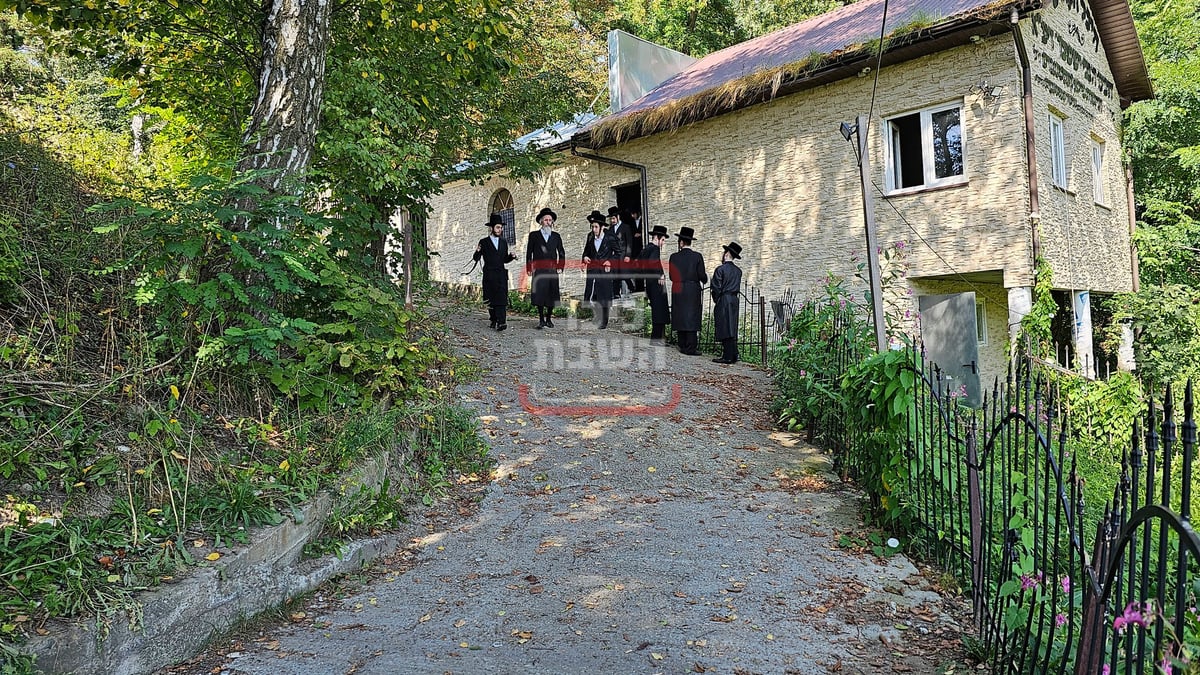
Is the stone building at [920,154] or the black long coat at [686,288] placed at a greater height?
the stone building at [920,154]

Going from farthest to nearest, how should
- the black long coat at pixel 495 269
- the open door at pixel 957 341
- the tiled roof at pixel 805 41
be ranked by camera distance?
the tiled roof at pixel 805 41, the black long coat at pixel 495 269, the open door at pixel 957 341

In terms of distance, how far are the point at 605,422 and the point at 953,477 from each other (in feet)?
11.8

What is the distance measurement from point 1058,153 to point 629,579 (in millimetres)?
11706

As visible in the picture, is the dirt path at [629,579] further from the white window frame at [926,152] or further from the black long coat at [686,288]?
the white window frame at [926,152]

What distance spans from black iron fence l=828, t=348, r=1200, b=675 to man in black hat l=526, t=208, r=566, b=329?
22.2 ft

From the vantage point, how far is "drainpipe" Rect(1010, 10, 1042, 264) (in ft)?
34.8

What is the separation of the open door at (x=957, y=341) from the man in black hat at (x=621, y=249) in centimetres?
664

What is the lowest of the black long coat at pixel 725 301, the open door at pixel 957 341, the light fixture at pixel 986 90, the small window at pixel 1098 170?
the open door at pixel 957 341

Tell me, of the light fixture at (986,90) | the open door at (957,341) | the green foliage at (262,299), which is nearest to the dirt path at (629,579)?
the green foliage at (262,299)

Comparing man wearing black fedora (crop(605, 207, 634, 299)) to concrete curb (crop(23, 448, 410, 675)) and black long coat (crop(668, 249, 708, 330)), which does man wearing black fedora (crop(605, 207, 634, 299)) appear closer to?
black long coat (crop(668, 249, 708, 330))

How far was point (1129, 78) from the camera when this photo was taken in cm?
1534

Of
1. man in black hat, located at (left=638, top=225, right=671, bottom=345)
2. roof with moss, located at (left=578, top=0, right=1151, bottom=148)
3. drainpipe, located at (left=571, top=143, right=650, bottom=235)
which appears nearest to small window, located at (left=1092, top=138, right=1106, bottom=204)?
roof with moss, located at (left=578, top=0, right=1151, bottom=148)

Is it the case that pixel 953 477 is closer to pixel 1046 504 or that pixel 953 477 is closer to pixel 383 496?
pixel 1046 504

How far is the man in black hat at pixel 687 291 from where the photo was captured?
1101 centimetres
